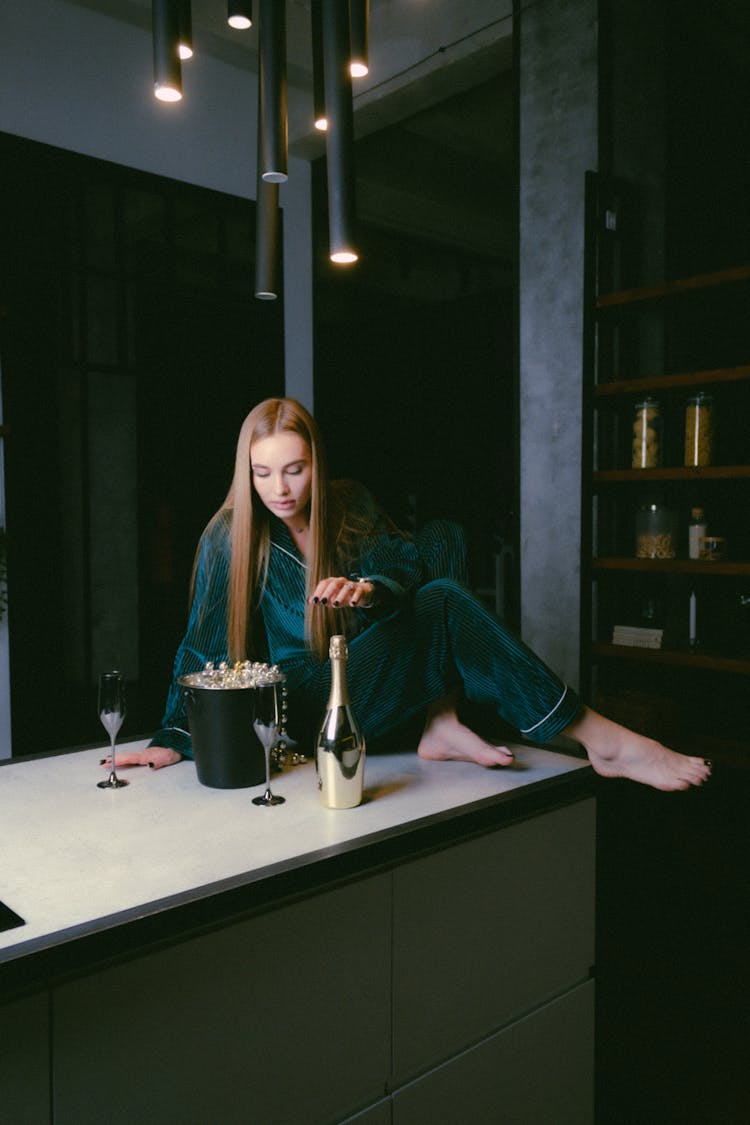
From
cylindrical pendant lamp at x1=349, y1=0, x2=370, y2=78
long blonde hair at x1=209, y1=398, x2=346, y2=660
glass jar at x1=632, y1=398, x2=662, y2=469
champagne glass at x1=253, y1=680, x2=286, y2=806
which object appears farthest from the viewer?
glass jar at x1=632, y1=398, x2=662, y2=469

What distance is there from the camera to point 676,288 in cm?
269

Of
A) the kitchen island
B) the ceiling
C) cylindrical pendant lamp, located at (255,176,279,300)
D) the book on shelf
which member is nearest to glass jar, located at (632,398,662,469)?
the book on shelf

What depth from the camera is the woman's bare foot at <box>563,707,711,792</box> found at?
4.97 ft

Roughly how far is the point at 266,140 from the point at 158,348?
3063 mm

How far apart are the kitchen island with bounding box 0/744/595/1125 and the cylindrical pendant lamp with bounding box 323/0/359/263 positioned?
32.5 inches

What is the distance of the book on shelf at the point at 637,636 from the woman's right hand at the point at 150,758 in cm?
183

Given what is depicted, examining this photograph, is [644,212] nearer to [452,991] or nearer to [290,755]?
[290,755]

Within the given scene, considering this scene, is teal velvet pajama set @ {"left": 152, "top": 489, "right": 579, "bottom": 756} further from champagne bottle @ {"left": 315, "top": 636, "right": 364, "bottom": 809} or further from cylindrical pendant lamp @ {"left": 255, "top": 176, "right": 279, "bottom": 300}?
cylindrical pendant lamp @ {"left": 255, "top": 176, "right": 279, "bottom": 300}

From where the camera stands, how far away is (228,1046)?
0.99m

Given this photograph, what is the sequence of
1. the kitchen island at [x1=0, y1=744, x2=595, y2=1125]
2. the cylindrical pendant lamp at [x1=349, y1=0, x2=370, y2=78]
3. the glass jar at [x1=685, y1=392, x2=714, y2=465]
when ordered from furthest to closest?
the glass jar at [x1=685, y1=392, x2=714, y2=465], the cylindrical pendant lamp at [x1=349, y1=0, x2=370, y2=78], the kitchen island at [x1=0, y1=744, x2=595, y2=1125]

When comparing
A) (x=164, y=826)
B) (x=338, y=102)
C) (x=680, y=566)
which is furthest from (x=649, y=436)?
(x=164, y=826)

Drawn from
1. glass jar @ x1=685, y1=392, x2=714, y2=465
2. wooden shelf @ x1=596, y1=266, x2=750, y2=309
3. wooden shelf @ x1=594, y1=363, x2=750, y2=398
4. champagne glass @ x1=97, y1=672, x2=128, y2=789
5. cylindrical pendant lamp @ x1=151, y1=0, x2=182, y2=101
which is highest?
wooden shelf @ x1=596, y1=266, x2=750, y2=309

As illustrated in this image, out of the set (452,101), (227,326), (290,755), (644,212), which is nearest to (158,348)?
(227,326)

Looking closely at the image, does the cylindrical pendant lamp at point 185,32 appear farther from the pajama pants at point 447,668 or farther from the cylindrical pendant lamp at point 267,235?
the pajama pants at point 447,668
